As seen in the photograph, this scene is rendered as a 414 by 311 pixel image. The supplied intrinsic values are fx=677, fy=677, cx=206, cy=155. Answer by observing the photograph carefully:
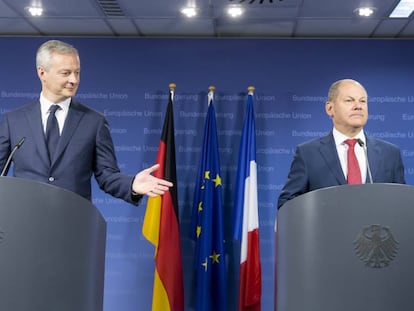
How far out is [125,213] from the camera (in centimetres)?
590

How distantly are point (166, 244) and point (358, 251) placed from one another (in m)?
3.46

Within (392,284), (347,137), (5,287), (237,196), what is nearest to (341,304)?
(392,284)

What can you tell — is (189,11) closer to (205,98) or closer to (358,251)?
(205,98)

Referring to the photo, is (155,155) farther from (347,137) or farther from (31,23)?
(347,137)

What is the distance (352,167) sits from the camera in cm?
325

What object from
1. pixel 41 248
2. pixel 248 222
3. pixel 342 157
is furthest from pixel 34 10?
pixel 41 248

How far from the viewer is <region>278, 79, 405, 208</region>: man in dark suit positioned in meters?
3.18

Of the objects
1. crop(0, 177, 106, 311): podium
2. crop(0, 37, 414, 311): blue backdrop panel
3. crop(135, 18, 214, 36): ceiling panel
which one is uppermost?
crop(135, 18, 214, 36): ceiling panel

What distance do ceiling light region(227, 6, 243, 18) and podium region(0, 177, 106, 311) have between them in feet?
12.5

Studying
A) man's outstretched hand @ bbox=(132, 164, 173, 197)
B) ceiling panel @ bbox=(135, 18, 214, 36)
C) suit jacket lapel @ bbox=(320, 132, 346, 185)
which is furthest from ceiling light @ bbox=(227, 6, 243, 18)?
man's outstretched hand @ bbox=(132, 164, 173, 197)

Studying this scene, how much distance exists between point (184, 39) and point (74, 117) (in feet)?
11.0

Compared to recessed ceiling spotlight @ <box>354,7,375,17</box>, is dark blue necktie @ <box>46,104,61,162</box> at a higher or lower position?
lower

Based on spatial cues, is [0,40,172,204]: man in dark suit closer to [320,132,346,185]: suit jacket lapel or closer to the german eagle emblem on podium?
[320,132,346,185]: suit jacket lapel

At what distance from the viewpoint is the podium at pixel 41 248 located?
1903 mm
